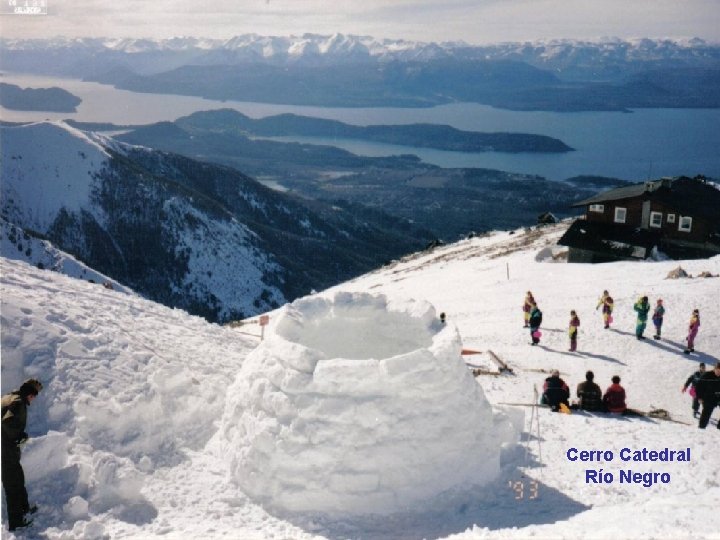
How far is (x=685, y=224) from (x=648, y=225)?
221 cm

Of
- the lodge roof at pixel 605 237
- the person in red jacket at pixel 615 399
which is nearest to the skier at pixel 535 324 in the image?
the person in red jacket at pixel 615 399

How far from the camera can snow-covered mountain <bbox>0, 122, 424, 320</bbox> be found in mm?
76500

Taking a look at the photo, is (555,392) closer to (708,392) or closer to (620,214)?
(708,392)

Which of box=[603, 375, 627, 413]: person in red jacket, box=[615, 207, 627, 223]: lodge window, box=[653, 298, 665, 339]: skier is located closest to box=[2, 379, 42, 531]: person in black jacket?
box=[603, 375, 627, 413]: person in red jacket

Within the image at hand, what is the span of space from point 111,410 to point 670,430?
36.5 ft

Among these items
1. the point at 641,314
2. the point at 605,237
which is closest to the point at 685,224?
the point at 605,237

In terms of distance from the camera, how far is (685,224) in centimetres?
3906

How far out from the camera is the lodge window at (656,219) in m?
40.0

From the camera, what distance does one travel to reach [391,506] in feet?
31.7

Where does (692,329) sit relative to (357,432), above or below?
below

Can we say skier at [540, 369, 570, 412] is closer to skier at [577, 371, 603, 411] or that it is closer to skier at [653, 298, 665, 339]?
skier at [577, 371, 603, 411]

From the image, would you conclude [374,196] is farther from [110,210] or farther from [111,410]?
[111,410]

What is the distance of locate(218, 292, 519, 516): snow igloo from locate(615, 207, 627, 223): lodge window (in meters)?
34.6

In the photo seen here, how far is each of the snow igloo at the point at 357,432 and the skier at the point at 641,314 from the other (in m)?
10.1
